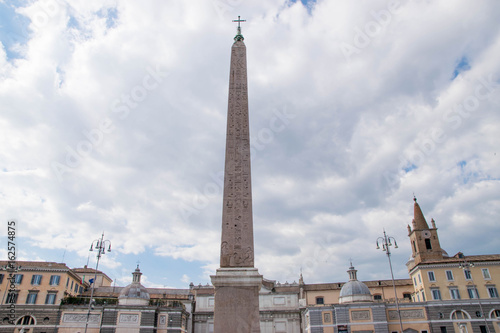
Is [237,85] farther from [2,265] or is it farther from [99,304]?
[2,265]

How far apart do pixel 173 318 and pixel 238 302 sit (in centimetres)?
3047

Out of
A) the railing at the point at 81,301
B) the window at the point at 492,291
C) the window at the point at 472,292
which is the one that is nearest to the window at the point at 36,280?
the railing at the point at 81,301

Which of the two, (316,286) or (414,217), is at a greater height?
(414,217)

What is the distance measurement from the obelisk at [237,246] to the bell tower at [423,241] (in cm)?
3867

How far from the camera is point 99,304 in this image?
35.0 m

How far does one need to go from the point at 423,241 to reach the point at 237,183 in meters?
40.4

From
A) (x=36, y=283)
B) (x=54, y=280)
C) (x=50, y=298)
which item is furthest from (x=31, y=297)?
(x=54, y=280)

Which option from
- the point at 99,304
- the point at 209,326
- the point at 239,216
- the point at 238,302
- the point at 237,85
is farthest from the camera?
the point at 209,326

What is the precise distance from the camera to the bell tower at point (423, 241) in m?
41.9

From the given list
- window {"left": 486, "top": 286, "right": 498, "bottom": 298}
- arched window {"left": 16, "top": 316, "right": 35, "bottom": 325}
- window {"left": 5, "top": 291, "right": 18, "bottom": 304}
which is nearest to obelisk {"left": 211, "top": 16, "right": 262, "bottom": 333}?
window {"left": 5, "top": 291, "right": 18, "bottom": 304}

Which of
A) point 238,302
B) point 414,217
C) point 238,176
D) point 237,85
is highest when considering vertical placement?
point 414,217

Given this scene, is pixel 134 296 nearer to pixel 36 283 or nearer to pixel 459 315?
pixel 36 283

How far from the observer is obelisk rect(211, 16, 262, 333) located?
8211 mm

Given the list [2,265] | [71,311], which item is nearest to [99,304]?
[71,311]
